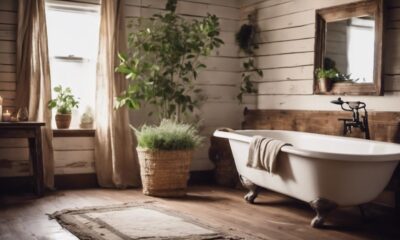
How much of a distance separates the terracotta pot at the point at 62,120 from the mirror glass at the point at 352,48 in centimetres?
263

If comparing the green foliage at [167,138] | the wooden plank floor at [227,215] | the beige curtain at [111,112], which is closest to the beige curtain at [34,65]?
the beige curtain at [111,112]

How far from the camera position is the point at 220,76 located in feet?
19.6

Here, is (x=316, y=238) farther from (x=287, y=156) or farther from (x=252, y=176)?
(x=252, y=176)

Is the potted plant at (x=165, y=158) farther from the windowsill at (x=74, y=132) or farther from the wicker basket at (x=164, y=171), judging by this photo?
the windowsill at (x=74, y=132)

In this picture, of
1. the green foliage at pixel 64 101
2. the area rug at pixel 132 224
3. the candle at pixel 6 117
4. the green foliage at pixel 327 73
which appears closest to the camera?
the area rug at pixel 132 224

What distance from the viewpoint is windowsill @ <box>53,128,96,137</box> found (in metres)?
5.05

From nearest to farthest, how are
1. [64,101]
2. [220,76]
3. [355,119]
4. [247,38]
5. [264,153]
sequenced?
1. [264,153]
2. [355,119]
3. [64,101]
4. [247,38]
5. [220,76]

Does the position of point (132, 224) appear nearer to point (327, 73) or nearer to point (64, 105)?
point (64, 105)

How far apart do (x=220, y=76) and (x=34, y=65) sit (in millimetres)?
2189

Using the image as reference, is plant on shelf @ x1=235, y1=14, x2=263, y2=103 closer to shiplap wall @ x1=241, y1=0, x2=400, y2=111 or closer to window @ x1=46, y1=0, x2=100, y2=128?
shiplap wall @ x1=241, y1=0, x2=400, y2=111

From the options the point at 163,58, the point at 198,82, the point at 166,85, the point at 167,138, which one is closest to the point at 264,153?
the point at 167,138

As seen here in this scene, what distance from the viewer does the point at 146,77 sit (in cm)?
533

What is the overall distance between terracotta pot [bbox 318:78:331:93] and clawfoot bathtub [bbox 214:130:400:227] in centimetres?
66

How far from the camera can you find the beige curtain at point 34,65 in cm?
477
